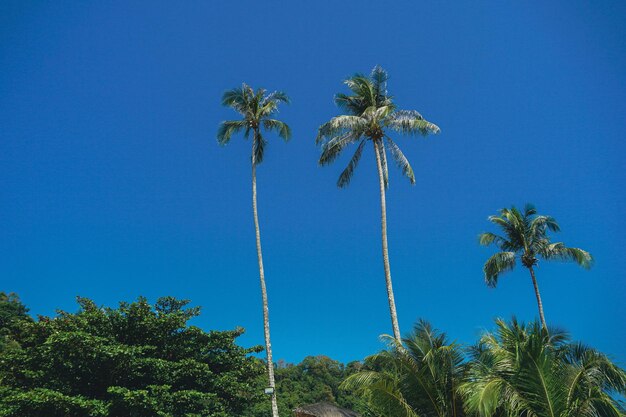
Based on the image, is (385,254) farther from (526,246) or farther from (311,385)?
(311,385)

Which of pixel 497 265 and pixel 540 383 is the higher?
pixel 497 265

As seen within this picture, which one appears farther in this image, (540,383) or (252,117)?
(252,117)

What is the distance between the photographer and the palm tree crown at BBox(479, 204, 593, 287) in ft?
75.0

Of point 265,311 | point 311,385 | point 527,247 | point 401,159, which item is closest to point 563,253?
point 527,247

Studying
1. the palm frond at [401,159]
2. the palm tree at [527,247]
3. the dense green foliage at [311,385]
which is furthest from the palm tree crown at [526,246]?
the dense green foliage at [311,385]

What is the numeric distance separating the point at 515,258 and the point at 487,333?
1427 cm

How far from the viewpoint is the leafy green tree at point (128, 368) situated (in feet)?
47.6

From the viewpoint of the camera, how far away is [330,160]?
21.0 meters

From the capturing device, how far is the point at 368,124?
1955 cm

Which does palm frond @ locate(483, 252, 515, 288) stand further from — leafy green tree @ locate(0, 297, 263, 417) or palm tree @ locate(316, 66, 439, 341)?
leafy green tree @ locate(0, 297, 263, 417)

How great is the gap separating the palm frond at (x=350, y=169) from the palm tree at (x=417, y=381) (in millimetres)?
10997

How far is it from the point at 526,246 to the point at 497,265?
6.74ft

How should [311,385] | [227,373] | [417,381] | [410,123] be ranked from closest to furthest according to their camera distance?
1. [417,381]
2. [227,373]
3. [410,123]
4. [311,385]

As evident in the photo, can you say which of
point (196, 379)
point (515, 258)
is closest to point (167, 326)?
point (196, 379)
